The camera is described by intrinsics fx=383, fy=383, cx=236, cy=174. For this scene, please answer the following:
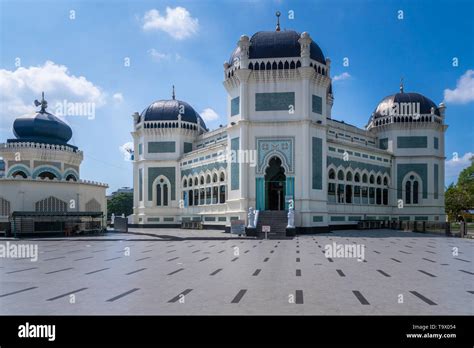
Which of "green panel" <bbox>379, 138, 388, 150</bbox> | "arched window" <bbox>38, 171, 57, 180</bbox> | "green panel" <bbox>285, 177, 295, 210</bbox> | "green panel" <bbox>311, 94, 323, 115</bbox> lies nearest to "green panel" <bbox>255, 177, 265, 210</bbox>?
"green panel" <bbox>285, 177, 295, 210</bbox>

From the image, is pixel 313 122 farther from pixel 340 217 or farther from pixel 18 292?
pixel 18 292

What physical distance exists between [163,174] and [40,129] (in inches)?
618

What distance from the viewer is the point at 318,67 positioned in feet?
124

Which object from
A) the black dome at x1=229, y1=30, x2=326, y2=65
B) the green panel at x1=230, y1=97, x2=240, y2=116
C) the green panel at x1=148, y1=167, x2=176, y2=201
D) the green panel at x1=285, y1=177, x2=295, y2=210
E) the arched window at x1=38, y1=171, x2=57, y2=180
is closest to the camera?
the green panel at x1=285, y1=177, x2=295, y2=210

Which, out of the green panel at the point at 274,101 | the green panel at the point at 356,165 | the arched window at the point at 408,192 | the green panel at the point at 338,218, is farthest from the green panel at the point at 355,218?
the green panel at the point at 274,101

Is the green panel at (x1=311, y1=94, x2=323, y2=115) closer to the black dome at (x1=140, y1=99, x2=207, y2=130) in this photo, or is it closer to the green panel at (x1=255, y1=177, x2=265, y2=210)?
the green panel at (x1=255, y1=177, x2=265, y2=210)

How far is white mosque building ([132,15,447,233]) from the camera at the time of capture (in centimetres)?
3622

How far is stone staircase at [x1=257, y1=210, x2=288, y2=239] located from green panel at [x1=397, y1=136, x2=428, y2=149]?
23.5 meters

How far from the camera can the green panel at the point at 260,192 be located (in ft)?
118

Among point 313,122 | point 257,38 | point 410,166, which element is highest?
point 257,38

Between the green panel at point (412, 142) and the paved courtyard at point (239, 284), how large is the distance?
32.7 metres
